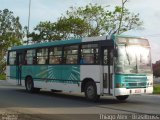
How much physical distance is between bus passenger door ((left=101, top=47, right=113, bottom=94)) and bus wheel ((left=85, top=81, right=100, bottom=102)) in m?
0.71

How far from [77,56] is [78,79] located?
3.64 ft

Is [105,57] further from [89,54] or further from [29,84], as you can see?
[29,84]

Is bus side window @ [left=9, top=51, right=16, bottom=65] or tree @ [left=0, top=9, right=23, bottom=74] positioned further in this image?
tree @ [left=0, top=9, right=23, bottom=74]

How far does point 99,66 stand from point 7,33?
2148 inches

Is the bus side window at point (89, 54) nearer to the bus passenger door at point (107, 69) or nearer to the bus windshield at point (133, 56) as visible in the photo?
the bus passenger door at point (107, 69)

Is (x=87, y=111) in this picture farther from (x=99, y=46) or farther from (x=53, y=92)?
(x=53, y=92)

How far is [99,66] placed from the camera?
716 inches

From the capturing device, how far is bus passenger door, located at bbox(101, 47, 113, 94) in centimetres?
1762

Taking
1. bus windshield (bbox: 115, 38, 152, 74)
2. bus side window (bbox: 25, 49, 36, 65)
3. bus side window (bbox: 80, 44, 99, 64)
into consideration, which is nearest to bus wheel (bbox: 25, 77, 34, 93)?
bus side window (bbox: 25, 49, 36, 65)

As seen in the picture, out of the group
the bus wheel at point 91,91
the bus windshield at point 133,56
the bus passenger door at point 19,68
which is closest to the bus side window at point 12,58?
the bus passenger door at point 19,68

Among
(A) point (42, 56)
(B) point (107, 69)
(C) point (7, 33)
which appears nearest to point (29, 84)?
(A) point (42, 56)

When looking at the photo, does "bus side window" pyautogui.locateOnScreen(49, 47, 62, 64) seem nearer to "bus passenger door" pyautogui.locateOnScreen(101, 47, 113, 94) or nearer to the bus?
the bus

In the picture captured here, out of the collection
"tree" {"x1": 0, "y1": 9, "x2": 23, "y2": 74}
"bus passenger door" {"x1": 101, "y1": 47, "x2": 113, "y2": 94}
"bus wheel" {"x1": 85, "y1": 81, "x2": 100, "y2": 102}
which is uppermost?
"tree" {"x1": 0, "y1": 9, "x2": 23, "y2": 74}

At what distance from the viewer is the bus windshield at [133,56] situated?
17527 millimetres
